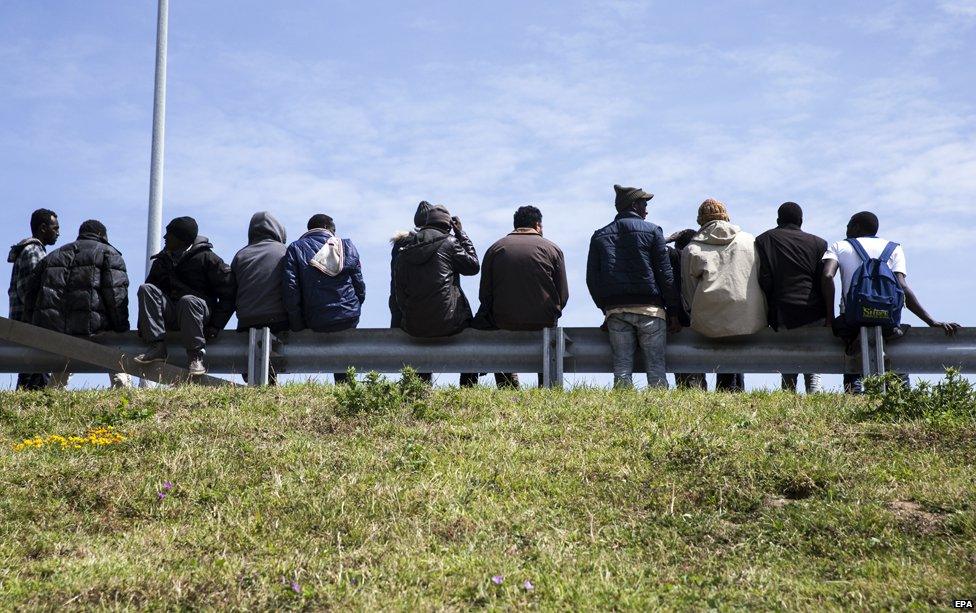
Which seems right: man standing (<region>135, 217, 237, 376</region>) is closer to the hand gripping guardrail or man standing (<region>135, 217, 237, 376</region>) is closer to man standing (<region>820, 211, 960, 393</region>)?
the hand gripping guardrail

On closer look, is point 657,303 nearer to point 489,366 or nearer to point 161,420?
point 489,366

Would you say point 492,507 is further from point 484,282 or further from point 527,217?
point 527,217

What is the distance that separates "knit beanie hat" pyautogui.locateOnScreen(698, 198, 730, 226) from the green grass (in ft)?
Result: 8.71

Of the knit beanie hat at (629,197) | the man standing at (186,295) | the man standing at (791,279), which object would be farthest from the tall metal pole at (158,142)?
the man standing at (791,279)

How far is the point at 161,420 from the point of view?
9.06 meters

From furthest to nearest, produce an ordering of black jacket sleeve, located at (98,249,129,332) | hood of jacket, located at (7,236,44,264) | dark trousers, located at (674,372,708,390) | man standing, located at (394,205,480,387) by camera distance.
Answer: hood of jacket, located at (7,236,44,264) < black jacket sleeve, located at (98,249,129,332) < man standing, located at (394,205,480,387) < dark trousers, located at (674,372,708,390)

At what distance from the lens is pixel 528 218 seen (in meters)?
11.9

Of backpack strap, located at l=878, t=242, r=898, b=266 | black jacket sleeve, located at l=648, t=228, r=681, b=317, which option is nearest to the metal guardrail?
black jacket sleeve, located at l=648, t=228, r=681, b=317

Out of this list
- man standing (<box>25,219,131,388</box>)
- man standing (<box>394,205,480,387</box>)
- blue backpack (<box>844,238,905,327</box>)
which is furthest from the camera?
man standing (<box>25,219,131,388</box>)

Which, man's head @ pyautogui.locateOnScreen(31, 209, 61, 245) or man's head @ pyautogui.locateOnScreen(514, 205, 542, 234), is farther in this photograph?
man's head @ pyautogui.locateOnScreen(31, 209, 61, 245)

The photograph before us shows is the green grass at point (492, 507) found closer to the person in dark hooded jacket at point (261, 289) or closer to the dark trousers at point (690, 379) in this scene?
the dark trousers at point (690, 379)

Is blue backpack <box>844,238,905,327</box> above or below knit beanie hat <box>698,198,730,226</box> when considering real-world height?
below

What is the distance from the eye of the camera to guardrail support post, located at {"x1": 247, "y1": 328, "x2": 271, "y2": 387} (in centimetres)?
1162

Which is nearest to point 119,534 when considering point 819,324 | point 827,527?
point 827,527
